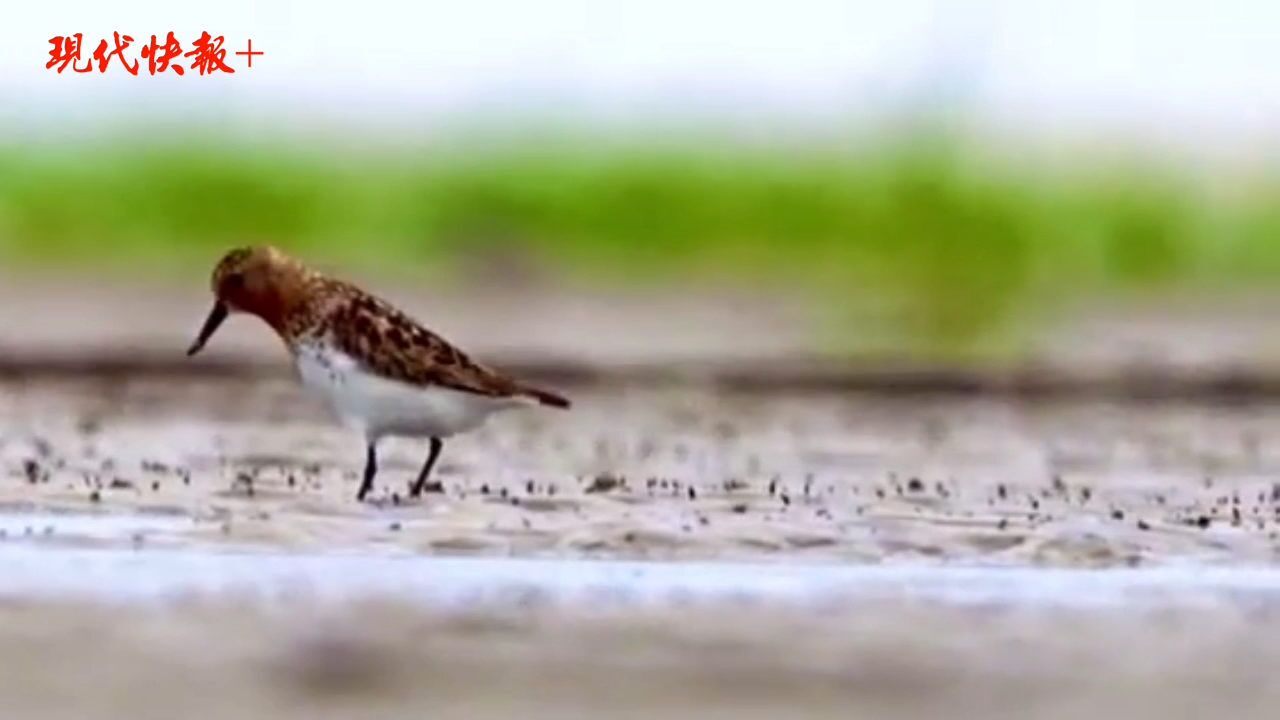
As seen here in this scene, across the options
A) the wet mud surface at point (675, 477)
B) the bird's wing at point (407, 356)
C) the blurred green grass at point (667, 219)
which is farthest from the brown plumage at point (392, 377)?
the blurred green grass at point (667, 219)

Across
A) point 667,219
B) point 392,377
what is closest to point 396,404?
point 392,377

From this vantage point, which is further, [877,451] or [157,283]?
[157,283]

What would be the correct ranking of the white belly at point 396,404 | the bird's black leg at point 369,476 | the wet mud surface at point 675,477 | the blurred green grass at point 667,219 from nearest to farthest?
1. the wet mud surface at point 675,477
2. the bird's black leg at point 369,476
3. the white belly at point 396,404
4. the blurred green grass at point 667,219

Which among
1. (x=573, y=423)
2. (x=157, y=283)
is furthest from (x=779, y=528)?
(x=157, y=283)

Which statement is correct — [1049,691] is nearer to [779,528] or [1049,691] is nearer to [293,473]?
[779,528]

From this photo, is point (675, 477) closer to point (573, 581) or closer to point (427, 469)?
point (427, 469)

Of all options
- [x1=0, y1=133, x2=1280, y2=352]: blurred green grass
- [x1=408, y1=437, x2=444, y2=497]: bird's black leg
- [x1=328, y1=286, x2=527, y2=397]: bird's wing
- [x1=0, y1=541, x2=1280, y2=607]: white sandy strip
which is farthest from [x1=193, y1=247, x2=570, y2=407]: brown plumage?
[x1=0, y1=133, x2=1280, y2=352]: blurred green grass

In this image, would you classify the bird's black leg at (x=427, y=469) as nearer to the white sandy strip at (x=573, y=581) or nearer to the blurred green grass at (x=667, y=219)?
the white sandy strip at (x=573, y=581)
